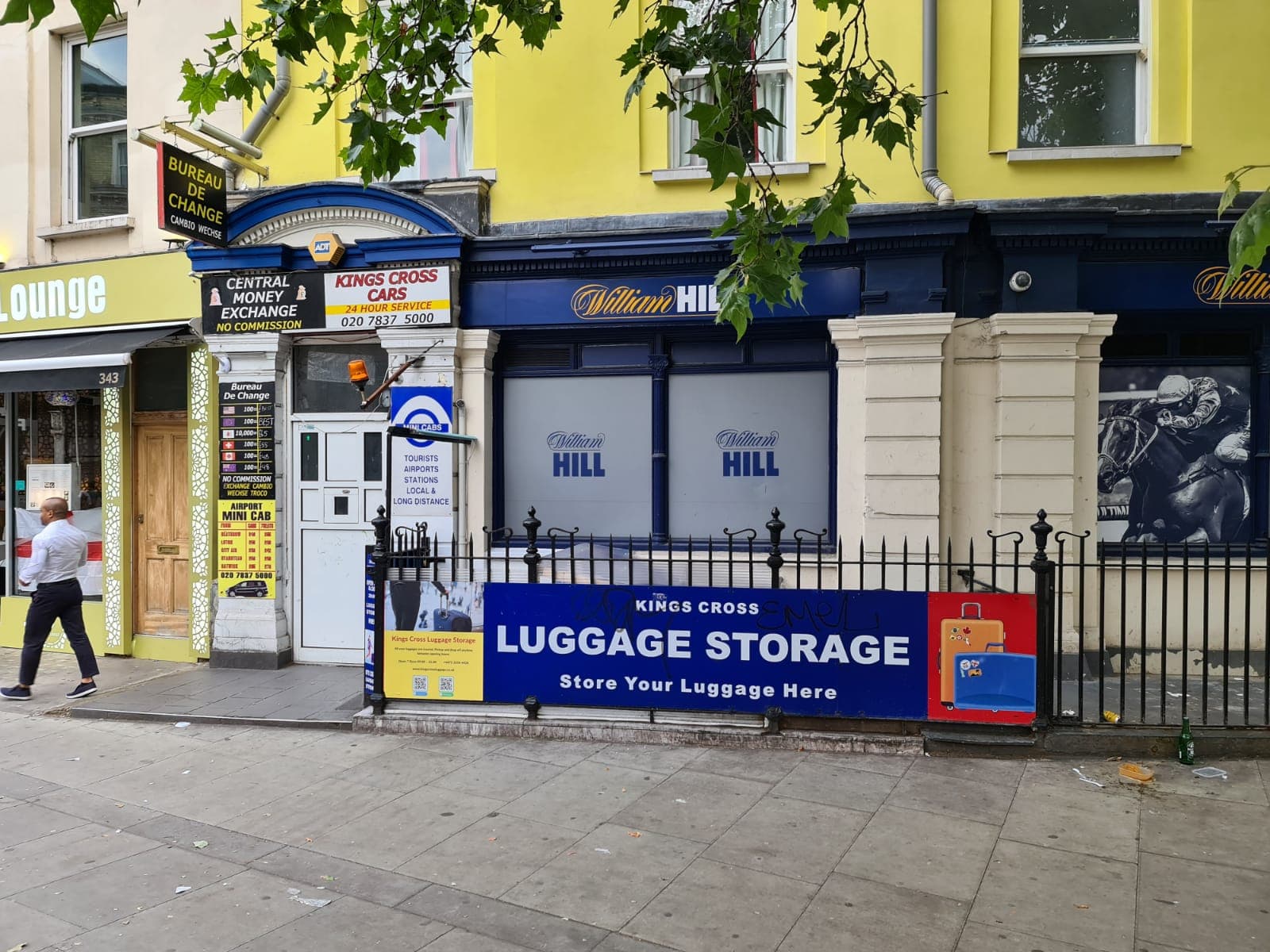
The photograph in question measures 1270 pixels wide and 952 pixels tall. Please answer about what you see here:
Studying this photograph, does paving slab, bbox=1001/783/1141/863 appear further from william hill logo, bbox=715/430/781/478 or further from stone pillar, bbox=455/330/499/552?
stone pillar, bbox=455/330/499/552

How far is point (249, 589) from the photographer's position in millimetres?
8969

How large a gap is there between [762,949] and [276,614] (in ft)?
22.2

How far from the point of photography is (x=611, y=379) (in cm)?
882

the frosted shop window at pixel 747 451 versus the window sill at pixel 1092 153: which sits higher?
the window sill at pixel 1092 153

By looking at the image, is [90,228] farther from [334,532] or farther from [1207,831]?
[1207,831]

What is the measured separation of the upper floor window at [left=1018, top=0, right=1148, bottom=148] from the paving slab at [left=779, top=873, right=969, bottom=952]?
6839mm

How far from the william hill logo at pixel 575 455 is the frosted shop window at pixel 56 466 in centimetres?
542

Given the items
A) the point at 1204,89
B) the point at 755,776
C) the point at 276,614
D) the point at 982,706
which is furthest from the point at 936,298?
the point at 276,614

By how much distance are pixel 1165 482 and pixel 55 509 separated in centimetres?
1030

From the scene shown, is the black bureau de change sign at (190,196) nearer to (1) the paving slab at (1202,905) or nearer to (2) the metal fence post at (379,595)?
(2) the metal fence post at (379,595)

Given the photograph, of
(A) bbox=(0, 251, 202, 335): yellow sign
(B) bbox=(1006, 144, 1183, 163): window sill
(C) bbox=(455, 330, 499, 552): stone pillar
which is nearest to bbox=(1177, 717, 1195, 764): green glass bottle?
(B) bbox=(1006, 144, 1183, 163): window sill

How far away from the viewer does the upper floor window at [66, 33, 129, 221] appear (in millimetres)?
10023

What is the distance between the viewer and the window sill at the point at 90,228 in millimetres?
9656

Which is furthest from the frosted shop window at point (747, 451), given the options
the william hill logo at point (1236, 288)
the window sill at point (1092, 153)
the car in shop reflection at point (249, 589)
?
the car in shop reflection at point (249, 589)
